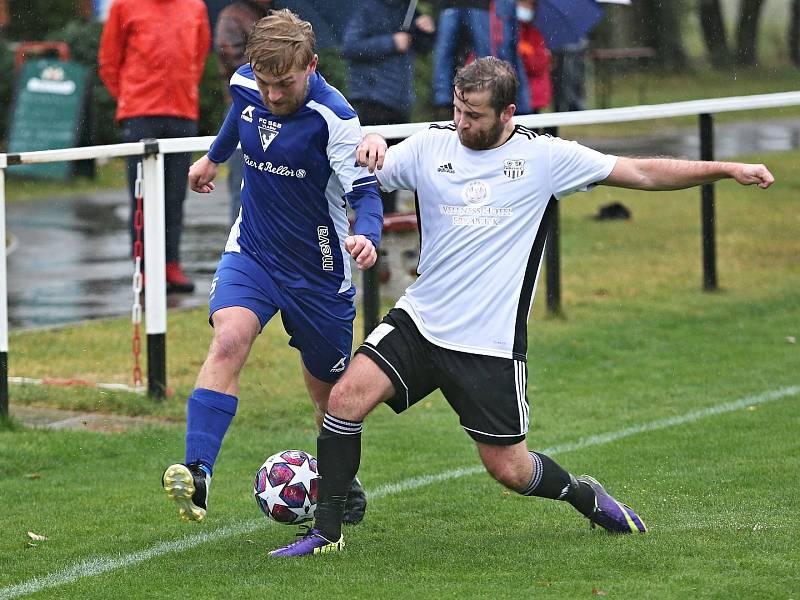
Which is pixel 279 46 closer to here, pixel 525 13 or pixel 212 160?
pixel 212 160

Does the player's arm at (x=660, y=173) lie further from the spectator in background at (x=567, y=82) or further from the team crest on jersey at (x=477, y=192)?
the spectator in background at (x=567, y=82)

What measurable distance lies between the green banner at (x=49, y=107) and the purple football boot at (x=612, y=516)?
12.1m

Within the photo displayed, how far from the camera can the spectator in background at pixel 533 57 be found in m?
12.2

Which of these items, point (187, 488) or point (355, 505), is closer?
point (187, 488)

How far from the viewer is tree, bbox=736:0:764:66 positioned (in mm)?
14914

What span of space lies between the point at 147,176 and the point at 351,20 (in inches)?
104

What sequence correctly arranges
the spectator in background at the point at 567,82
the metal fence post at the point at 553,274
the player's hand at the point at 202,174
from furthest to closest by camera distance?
1. the spectator in background at the point at 567,82
2. the metal fence post at the point at 553,274
3. the player's hand at the point at 202,174

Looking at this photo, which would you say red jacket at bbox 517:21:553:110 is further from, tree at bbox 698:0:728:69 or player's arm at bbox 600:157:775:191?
player's arm at bbox 600:157:775:191

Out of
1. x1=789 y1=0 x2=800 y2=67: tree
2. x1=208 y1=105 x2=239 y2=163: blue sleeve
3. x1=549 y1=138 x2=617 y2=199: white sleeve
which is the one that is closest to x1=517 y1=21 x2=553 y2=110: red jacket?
x1=789 y1=0 x2=800 y2=67: tree

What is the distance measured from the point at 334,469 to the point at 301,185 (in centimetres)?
116

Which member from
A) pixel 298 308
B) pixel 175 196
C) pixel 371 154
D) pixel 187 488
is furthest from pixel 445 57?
pixel 187 488

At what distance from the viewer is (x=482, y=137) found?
5.65m

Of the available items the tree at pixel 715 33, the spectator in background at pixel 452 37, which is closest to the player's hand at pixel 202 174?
the spectator in background at pixel 452 37

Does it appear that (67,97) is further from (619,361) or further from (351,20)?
(619,361)
